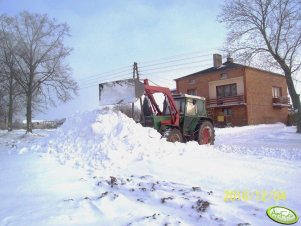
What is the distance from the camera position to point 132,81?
1268 centimetres

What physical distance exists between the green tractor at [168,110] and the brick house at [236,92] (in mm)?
21571

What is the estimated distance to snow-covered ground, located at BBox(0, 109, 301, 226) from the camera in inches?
213

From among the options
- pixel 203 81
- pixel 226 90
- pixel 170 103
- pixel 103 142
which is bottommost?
pixel 103 142

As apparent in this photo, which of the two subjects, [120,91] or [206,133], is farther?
[206,133]

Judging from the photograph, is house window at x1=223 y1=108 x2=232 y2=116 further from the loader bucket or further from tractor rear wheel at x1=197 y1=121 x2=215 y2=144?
the loader bucket

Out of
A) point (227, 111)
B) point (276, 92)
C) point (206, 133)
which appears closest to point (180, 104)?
point (206, 133)

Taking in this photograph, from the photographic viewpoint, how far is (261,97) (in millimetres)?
39156

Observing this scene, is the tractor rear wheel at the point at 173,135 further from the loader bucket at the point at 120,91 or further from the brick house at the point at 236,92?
the brick house at the point at 236,92

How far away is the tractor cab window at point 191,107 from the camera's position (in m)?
14.7

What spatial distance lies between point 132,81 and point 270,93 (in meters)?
32.0

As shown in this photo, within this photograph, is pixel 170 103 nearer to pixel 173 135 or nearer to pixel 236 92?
pixel 173 135

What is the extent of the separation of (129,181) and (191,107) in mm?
8088

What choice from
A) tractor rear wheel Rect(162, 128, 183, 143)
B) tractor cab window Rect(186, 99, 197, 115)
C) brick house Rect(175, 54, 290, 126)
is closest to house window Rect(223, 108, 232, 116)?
brick house Rect(175, 54, 290, 126)

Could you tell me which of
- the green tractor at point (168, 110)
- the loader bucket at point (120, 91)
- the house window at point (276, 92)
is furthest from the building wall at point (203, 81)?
the loader bucket at point (120, 91)
